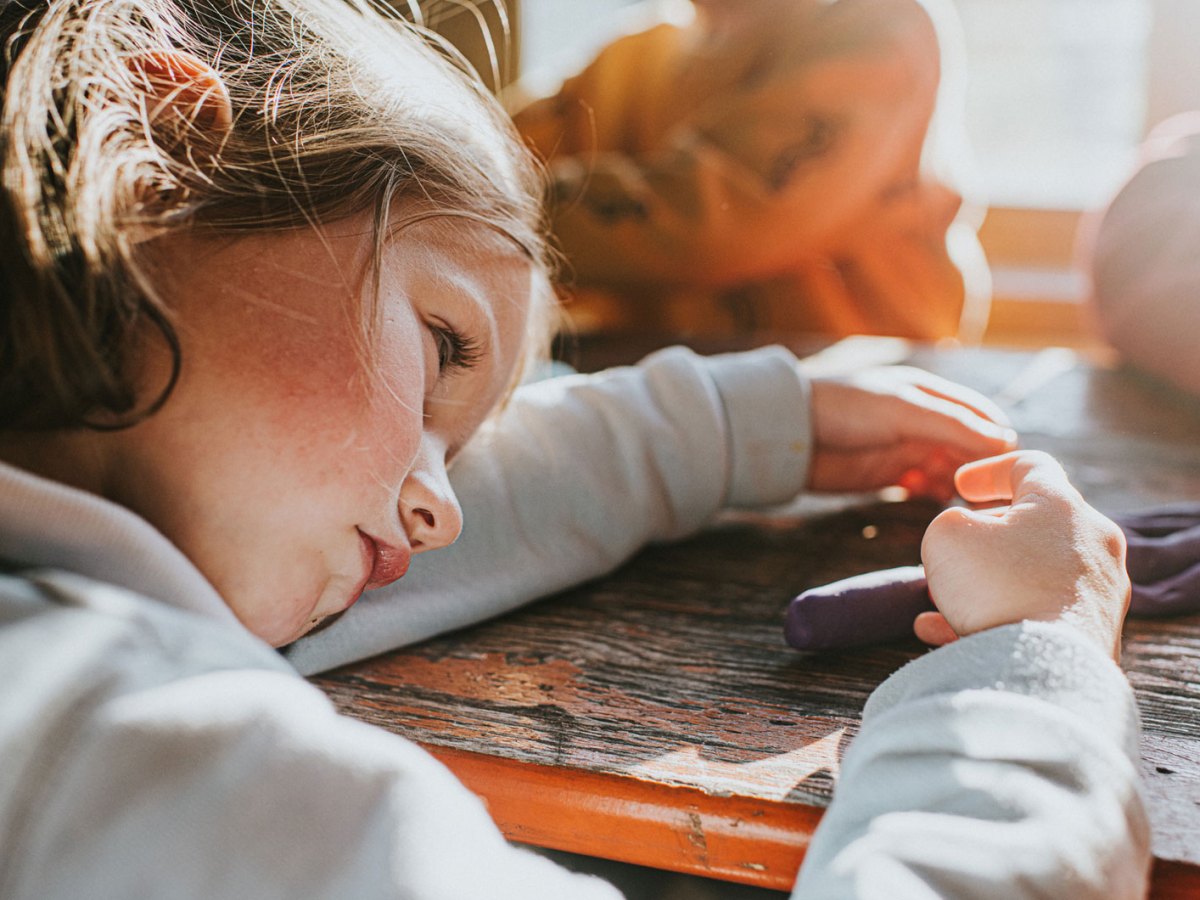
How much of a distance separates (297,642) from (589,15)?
1.66m

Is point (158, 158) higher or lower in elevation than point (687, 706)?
higher

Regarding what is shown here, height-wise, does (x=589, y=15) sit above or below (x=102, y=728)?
below

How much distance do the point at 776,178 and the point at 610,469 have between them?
52 cm

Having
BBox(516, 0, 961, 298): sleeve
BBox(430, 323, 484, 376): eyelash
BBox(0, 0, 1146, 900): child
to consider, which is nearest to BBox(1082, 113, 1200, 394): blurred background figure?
BBox(516, 0, 961, 298): sleeve

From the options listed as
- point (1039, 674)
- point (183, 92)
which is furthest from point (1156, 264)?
point (183, 92)

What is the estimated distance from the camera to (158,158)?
0.27m

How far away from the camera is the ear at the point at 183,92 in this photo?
0.29m

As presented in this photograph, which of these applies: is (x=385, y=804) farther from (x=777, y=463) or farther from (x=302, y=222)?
(x=777, y=463)

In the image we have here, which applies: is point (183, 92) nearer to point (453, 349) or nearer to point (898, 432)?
point (453, 349)

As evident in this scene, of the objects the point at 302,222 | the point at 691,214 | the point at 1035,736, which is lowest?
the point at 691,214

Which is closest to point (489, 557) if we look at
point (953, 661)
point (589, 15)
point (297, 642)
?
point (297, 642)

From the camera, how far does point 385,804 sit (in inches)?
8.8

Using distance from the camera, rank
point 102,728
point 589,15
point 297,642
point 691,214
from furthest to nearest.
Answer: point 589,15
point 691,214
point 297,642
point 102,728

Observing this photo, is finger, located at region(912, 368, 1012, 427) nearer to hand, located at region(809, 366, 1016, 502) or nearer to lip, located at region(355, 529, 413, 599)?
hand, located at region(809, 366, 1016, 502)
